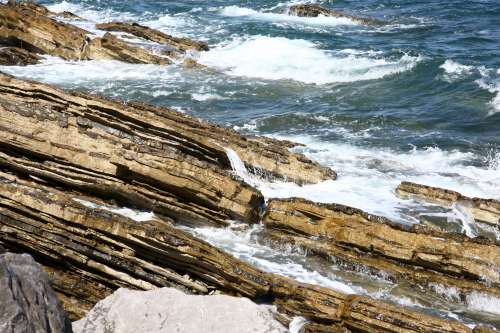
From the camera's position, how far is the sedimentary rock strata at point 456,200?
14141 millimetres

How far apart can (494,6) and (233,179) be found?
36647 millimetres

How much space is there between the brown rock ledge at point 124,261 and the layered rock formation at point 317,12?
3528 cm

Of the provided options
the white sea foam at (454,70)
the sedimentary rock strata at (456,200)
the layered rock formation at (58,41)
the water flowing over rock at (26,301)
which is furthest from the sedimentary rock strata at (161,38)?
the water flowing over rock at (26,301)

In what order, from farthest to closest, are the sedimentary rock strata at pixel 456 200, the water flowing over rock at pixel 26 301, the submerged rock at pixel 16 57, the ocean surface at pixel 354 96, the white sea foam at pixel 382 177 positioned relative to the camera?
the submerged rock at pixel 16 57, the white sea foam at pixel 382 177, the sedimentary rock strata at pixel 456 200, the ocean surface at pixel 354 96, the water flowing over rock at pixel 26 301

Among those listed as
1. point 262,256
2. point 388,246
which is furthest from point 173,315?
point 388,246

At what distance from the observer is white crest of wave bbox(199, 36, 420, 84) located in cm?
3070

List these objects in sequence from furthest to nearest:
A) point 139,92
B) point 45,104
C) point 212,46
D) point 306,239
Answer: point 212,46 → point 139,92 → point 45,104 → point 306,239

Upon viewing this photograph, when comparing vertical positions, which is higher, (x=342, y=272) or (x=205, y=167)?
(x=205, y=167)

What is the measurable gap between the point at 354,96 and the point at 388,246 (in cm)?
1574

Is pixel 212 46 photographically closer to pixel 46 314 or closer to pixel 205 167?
pixel 205 167

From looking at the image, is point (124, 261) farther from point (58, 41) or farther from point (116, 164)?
point (58, 41)

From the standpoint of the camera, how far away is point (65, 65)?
99.7ft

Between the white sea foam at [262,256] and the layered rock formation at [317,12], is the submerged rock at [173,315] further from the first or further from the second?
the layered rock formation at [317,12]

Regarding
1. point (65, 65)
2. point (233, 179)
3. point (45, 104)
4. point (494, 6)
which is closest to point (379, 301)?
point (233, 179)
